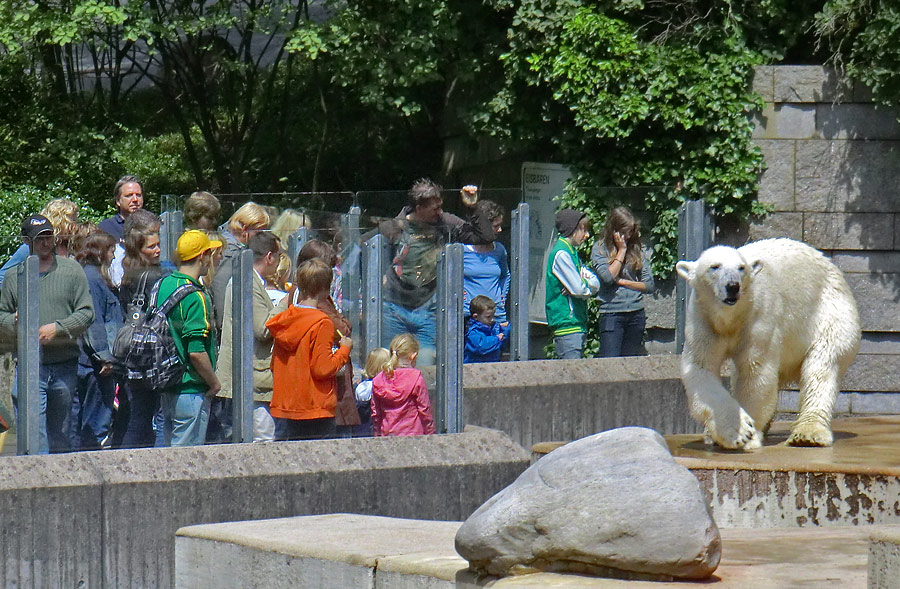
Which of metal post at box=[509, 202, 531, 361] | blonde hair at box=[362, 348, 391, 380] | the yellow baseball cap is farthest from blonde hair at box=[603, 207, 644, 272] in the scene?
the yellow baseball cap

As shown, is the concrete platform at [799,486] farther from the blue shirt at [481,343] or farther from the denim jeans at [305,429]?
the blue shirt at [481,343]

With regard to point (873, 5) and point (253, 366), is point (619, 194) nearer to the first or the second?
point (873, 5)

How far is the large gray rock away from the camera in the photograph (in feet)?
12.9

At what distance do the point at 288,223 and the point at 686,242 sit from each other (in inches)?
137

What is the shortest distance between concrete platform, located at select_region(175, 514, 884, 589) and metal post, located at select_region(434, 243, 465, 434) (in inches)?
61.6

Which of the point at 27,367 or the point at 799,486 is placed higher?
the point at 27,367

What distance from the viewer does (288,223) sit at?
27.0ft

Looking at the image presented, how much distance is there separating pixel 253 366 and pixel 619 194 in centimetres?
503

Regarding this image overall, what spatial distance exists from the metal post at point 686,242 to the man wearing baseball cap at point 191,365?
4690 mm

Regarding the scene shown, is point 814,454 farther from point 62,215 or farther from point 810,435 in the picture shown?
point 62,215

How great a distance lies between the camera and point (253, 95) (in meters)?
16.5

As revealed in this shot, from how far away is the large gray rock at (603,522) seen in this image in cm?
394

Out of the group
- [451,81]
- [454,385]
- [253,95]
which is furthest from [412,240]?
[253,95]

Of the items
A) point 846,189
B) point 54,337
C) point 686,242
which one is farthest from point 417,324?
point 846,189
